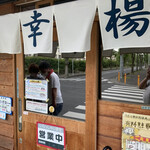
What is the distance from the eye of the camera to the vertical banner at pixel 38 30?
2387 millimetres

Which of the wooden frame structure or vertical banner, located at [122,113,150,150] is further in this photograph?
the wooden frame structure

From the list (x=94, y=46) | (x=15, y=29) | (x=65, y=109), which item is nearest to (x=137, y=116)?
(x=94, y=46)

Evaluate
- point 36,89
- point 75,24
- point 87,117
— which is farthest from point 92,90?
point 36,89

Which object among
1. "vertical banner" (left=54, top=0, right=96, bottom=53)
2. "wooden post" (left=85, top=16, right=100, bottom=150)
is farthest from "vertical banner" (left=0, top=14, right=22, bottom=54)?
"wooden post" (left=85, top=16, right=100, bottom=150)

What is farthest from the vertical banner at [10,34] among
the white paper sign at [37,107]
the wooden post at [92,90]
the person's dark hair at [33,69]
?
the wooden post at [92,90]

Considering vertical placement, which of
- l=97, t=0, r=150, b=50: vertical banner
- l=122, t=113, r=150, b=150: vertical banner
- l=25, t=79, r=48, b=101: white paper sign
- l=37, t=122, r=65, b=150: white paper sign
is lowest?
l=37, t=122, r=65, b=150: white paper sign

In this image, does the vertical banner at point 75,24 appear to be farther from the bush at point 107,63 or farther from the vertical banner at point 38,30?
the bush at point 107,63

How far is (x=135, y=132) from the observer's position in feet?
7.34

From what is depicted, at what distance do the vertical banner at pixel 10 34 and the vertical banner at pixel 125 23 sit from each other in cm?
156

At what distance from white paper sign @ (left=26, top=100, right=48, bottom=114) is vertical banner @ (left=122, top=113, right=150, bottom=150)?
4.82 feet

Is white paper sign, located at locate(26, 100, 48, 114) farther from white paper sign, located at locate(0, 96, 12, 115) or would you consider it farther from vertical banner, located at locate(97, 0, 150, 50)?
vertical banner, located at locate(97, 0, 150, 50)

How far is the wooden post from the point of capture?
245 centimetres

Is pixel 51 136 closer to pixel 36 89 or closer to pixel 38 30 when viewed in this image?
pixel 36 89

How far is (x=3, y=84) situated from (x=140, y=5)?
311cm
